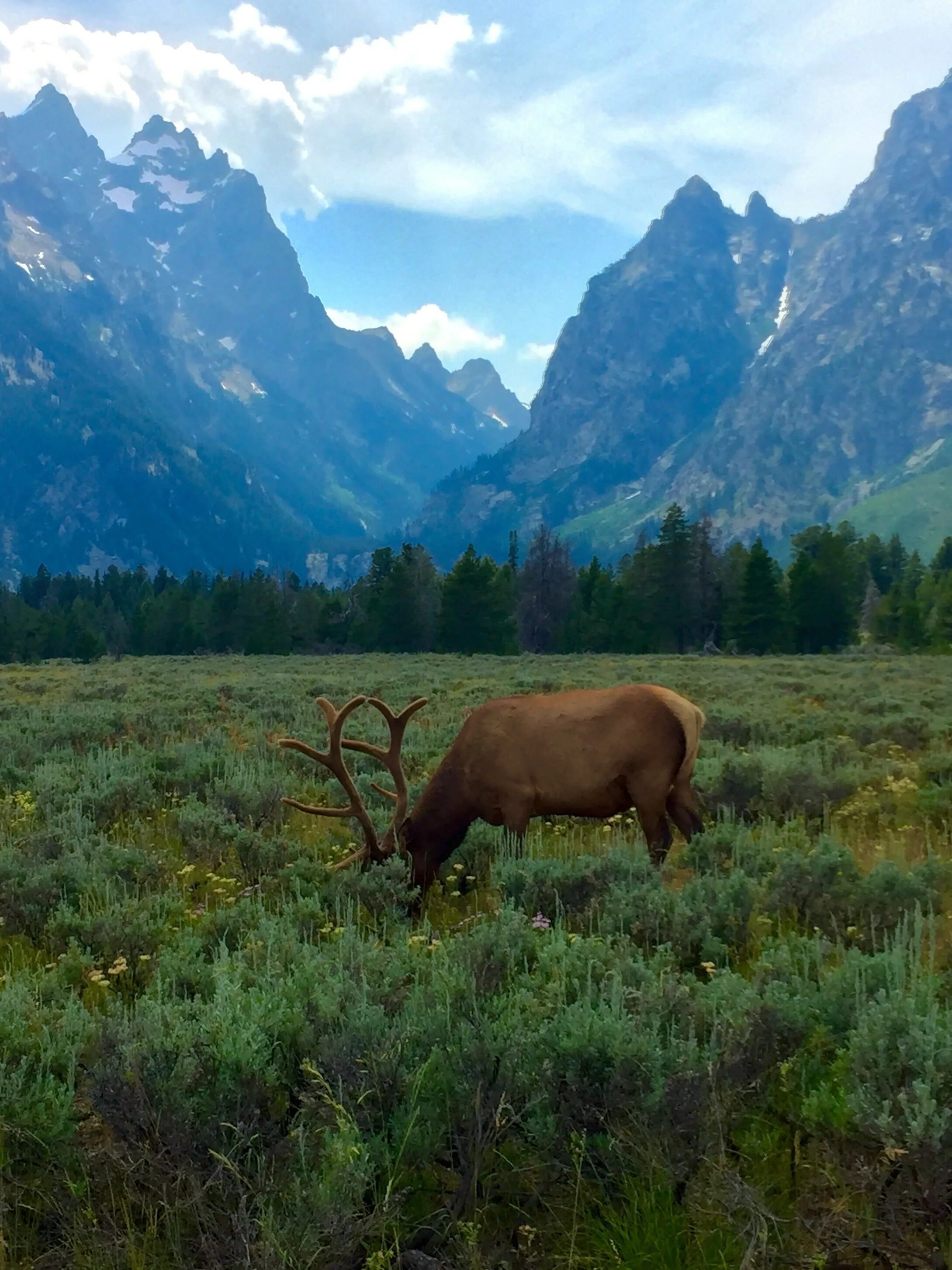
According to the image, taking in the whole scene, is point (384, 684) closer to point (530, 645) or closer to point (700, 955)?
point (700, 955)

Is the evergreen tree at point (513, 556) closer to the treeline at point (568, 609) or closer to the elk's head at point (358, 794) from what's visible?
the treeline at point (568, 609)

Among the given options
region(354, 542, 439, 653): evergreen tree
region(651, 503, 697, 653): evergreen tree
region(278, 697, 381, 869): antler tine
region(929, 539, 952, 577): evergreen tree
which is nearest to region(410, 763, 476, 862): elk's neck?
region(278, 697, 381, 869): antler tine

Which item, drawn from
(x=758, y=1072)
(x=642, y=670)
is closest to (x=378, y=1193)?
(x=758, y=1072)

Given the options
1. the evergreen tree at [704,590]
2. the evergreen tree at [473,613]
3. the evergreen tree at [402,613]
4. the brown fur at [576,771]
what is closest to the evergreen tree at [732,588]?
the evergreen tree at [704,590]

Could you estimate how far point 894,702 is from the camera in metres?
16.6

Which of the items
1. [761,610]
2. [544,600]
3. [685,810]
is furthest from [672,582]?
[685,810]

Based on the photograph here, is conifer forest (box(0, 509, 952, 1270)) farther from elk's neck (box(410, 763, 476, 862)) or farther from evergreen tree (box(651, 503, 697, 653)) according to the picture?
evergreen tree (box(651, 503, 697, 653))

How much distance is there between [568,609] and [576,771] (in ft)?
206

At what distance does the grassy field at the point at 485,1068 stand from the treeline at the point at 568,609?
53220 mm

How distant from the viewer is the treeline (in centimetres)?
5728

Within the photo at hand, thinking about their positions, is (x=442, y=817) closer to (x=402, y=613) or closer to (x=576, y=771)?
(x=576, y=771)

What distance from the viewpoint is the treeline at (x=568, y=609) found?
188ft

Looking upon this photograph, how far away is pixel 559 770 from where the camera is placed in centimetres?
728

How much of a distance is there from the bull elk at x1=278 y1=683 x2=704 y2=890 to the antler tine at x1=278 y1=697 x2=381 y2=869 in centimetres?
4
